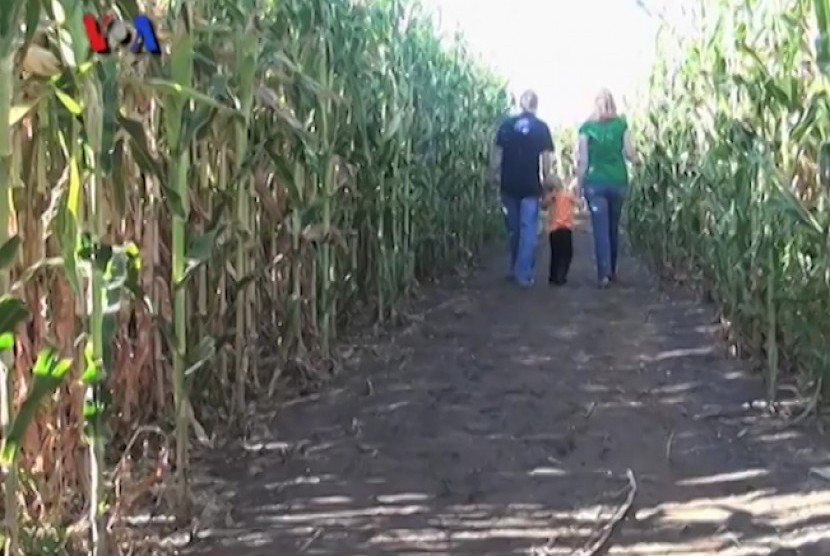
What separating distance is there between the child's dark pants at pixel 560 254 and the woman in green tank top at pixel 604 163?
38 cm

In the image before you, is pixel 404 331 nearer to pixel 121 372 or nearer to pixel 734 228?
pixel 734 228

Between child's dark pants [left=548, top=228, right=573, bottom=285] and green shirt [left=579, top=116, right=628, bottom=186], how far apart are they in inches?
22.0

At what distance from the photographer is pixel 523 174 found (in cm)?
816

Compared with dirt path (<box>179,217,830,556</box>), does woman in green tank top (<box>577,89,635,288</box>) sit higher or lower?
higher

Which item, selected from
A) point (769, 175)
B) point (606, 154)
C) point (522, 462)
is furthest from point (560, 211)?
point (522, 462)

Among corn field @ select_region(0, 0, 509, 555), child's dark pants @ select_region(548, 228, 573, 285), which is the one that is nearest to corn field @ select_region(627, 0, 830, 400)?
corn field @ select_region(0, 0, 509, 555)

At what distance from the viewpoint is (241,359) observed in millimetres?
3869

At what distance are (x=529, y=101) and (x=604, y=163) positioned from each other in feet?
2.71

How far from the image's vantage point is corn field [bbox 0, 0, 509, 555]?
93.6 inches

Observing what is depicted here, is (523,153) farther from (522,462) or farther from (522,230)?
(522,462)

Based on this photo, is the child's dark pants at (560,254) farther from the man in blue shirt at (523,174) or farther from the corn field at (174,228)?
the corn field at (174,228)

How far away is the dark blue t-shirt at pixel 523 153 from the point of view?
8141 millimetres

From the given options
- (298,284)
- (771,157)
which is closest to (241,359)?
(298,284)

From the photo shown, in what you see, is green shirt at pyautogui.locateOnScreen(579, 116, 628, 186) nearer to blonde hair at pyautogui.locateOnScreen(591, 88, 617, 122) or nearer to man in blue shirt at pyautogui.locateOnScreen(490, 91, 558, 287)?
blonde hair at pyautogui.locateOnScreen(591, 88, 617, 122)
